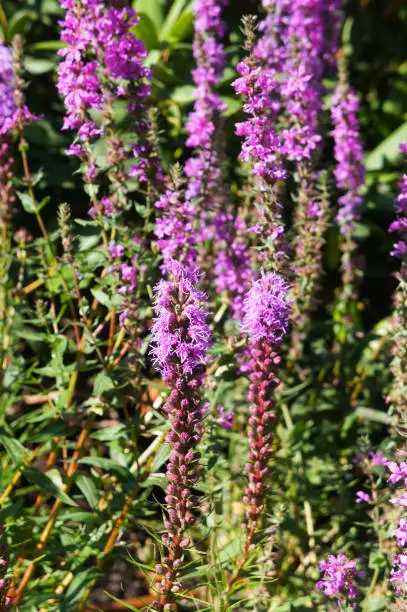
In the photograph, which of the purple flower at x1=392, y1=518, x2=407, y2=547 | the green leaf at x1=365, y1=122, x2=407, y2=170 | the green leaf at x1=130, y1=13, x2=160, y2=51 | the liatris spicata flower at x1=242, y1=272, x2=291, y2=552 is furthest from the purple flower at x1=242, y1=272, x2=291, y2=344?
the green leaf at x1=365, y1=122, x2=407, y2=170

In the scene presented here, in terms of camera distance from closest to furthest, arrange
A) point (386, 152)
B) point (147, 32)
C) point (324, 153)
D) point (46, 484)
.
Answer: point (46, 484)
point (147, 32)
point (386, 152)
point (324, 153)

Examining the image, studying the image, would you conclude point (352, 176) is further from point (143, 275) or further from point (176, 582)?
point (176, 582)

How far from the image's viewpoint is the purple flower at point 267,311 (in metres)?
1.96

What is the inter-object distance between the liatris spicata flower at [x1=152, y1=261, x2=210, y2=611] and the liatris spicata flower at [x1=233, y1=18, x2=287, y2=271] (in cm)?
45

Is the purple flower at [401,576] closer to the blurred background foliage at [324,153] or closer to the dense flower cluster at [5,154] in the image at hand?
the blurred background foliage at [324,153]

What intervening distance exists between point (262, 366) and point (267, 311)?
0.58ft

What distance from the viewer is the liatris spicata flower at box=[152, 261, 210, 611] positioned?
5.50ft

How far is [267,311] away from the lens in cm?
196

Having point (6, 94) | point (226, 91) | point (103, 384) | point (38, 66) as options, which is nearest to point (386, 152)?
point (226, 91)

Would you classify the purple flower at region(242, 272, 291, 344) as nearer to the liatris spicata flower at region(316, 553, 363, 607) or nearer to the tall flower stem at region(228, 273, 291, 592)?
the tall flower stem at region(228, 273, 291, 592)

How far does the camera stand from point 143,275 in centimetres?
251

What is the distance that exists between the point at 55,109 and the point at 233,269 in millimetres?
2438

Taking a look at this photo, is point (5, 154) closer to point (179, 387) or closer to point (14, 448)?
point (14, 448)

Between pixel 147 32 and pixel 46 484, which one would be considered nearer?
pixel 46 484
